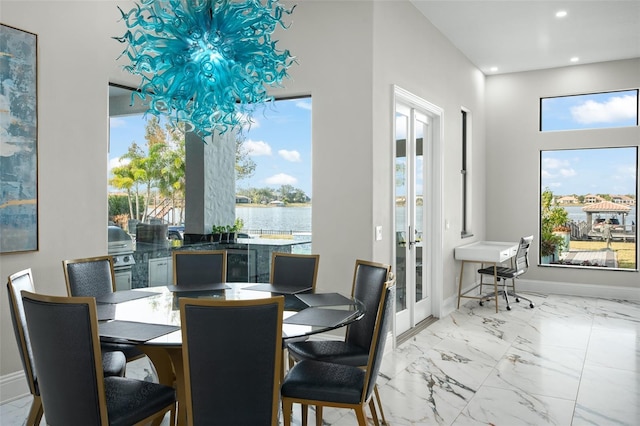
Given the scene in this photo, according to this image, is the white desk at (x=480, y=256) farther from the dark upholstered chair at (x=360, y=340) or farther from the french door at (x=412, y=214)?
the dark upholstered chair at (x=360, y=340)

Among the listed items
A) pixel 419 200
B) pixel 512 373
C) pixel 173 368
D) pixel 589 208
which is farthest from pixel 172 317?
pixel 589 208

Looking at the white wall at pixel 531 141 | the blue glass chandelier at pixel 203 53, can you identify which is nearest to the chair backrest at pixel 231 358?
the blue glass chandelier at pixel 203 53

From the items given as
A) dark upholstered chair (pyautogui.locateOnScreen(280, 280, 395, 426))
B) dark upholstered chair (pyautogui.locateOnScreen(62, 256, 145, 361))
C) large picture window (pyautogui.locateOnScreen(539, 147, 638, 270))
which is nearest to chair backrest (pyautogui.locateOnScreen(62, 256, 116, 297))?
dark upholstered chair (pyautogui.locateOnScreen(62, 256, 145, 361))

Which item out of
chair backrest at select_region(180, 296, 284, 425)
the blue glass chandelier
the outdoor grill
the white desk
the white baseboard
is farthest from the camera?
the white desk

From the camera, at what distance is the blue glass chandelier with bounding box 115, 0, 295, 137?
2.46 meters

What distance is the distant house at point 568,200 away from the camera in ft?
24.5

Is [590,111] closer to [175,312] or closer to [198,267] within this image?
[198,267]

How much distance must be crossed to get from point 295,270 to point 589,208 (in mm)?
5666

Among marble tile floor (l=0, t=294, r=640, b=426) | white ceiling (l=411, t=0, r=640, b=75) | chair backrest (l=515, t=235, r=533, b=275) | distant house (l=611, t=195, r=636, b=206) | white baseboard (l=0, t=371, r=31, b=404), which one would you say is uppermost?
white ceiling (l=411, t=0, r=640, b=75)

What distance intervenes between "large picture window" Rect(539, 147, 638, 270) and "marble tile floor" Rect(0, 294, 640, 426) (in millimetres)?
1451

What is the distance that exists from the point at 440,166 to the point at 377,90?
171 centimetres

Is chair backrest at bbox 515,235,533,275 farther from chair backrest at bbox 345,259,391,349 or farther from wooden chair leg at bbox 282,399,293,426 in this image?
wooden chair leg at bbox 282,399,293,426

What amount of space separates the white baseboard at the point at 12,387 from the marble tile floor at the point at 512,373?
70mm

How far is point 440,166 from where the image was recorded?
5684 millimetres
